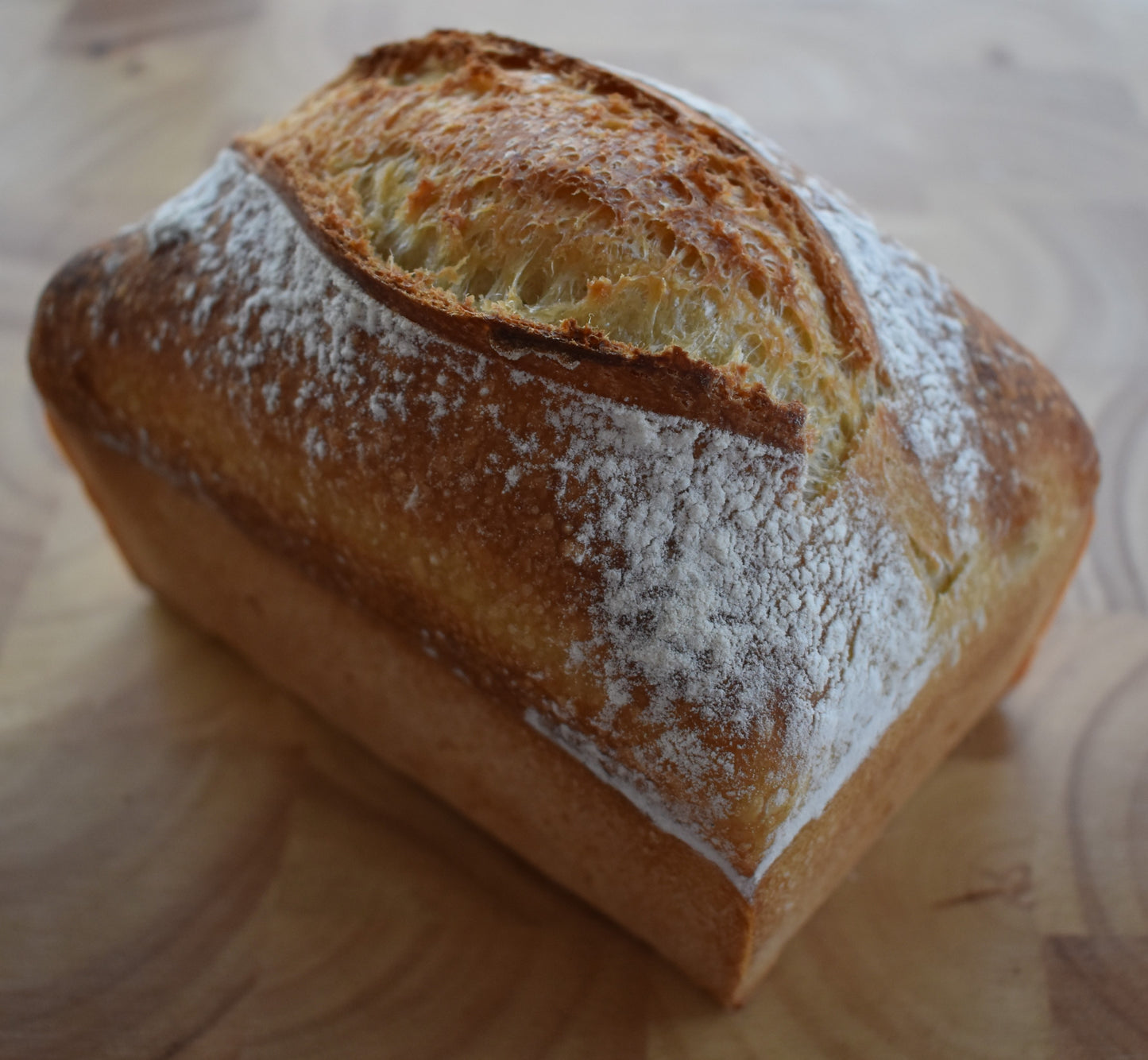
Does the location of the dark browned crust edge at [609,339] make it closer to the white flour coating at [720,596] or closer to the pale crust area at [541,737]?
the white flour coating at [720,596]

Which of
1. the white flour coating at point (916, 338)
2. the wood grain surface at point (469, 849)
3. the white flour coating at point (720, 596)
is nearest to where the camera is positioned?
the white flour coating at point (720, 596)

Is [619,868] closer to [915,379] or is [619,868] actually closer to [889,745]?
[889,745]

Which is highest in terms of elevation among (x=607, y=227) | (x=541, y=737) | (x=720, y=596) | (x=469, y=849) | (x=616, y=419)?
(x=607, y=227)

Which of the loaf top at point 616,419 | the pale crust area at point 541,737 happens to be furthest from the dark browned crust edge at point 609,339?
the pale crust area at point 541,737

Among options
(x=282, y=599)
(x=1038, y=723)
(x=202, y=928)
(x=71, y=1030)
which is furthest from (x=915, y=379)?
(x=71, y=1030)

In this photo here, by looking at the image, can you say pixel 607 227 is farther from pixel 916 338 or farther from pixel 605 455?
pixel 916 338

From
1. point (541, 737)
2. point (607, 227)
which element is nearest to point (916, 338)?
point (607, 227)

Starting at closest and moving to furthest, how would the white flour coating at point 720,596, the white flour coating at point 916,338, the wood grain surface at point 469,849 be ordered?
the white flour coating at point 720,596 → the white flour coating at point 916,338 → the wood grain surface at point 469,849
